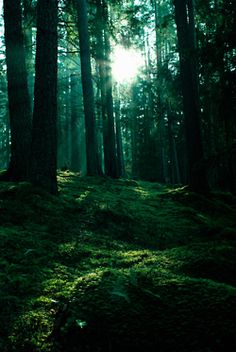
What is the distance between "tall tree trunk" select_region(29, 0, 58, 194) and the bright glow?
1280cm

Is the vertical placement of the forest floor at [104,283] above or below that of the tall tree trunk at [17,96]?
below

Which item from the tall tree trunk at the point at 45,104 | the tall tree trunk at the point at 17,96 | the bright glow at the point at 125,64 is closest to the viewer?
the tall tree trunk at the point at 45,104

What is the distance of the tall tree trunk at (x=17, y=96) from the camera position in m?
8.73

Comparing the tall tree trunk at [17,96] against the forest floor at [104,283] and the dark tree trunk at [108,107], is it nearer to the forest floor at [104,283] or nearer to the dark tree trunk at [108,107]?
the forest floor at [104,283]

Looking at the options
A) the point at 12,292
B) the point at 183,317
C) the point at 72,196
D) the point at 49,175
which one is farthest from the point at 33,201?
the point at 183,317

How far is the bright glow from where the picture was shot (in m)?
21.2

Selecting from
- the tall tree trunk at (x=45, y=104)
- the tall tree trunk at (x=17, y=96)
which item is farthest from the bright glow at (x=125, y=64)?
the tall tree trunk at (x=45, y=104)

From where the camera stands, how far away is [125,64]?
24.8 metres

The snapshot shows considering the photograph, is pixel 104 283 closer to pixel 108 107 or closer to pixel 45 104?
pixel 45 104

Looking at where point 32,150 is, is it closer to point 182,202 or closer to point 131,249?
point 131,249

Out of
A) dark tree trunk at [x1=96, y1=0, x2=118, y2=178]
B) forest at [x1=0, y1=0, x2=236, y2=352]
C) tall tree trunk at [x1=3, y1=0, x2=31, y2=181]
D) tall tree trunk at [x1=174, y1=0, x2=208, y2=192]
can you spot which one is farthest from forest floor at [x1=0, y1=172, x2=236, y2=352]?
dark tree trunk at [x1=96, y1=0, x2=118, y2=178]

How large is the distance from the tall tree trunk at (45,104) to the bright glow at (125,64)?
12.8 m

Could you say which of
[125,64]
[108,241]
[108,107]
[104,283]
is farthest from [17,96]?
[125,64]

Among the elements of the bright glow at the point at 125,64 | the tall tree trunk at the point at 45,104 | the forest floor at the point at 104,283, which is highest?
the bright glow at the point at 125,64
